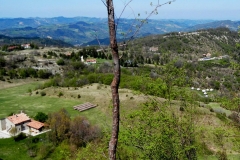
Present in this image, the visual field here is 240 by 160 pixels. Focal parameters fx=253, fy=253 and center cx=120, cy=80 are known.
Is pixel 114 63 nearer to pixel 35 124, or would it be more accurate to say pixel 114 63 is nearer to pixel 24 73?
pixel 35 124

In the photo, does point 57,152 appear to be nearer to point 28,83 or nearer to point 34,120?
point 34,120

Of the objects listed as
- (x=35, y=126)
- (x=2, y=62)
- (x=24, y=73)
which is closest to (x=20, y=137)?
(x=35, y=126)

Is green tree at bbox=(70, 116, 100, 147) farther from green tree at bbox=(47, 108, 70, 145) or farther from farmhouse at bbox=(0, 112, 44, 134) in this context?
farmhouse at bbox=(0, 112, 44, 134)

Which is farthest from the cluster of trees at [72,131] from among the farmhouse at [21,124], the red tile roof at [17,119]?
the red tile roof at [17,119]

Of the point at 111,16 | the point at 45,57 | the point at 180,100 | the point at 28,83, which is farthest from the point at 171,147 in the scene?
the point at 45,57

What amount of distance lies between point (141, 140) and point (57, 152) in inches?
700

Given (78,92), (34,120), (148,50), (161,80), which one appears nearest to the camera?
(161,80)

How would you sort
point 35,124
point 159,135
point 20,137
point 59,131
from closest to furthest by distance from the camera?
1. point 159,135
2. point 59,131
3. point 20,137
4. point 35,124

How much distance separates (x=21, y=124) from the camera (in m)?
34.2

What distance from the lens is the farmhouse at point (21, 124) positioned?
33.2 metres

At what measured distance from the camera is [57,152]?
27.2 m

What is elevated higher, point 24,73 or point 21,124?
point 21,124

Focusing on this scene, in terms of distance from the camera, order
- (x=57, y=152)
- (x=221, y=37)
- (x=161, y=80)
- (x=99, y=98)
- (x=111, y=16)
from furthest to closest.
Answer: (x=221, y=37) → (x=99, y=98) → (x=57, y=152) → (x=161, y=80) → (x=111, y=16)

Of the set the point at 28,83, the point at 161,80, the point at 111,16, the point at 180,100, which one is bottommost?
the point at 28,83
